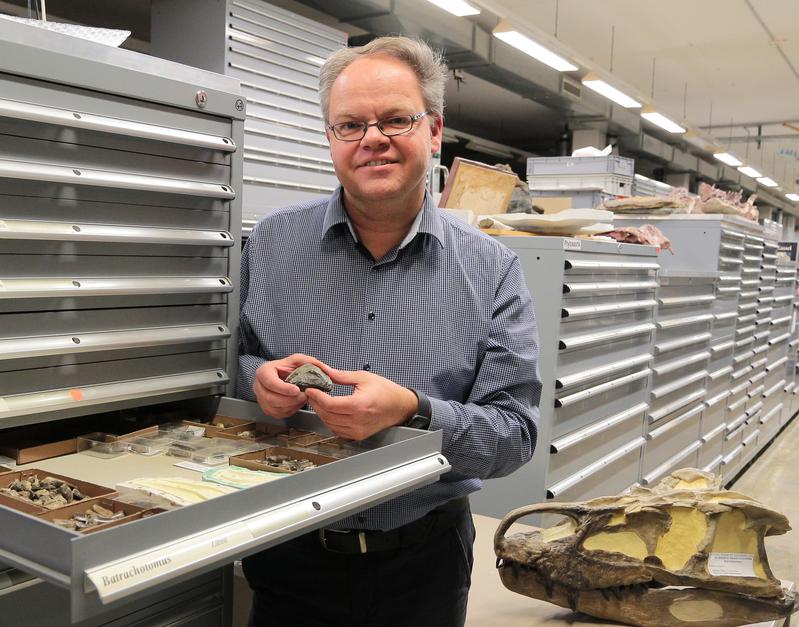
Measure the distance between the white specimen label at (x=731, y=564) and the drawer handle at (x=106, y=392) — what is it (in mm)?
1046

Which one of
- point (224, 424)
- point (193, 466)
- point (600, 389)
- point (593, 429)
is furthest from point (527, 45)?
point (193, 466)

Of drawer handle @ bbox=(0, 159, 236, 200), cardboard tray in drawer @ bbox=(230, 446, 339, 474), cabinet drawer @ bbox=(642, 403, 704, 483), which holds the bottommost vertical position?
cabinet drawer @ bbox=(642, 403, 704, 483)

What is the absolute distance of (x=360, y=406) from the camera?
113 cm

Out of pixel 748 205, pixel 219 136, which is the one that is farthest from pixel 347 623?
pixel 748 205

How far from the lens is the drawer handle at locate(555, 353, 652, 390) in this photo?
8.86 feet

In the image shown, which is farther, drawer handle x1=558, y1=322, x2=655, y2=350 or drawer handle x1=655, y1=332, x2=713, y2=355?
drawer handle x1=655, y1=332, x2=713, y2=355

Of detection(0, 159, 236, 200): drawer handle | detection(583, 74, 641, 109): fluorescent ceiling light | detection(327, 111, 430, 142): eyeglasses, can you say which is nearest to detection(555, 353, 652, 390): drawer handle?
detection(327, 111, 430, 142): eyeglasses

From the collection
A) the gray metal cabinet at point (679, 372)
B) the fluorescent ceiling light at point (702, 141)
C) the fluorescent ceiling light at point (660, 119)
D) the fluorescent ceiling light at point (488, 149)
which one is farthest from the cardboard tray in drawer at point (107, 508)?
the fluorescent ceiling light at point (488, 149)

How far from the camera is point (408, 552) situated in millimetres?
1440

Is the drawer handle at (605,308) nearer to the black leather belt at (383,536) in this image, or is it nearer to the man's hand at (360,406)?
the black leather belt at (383,536)

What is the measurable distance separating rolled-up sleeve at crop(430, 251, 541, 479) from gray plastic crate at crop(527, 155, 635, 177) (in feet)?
13.1

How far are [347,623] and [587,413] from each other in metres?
1.76

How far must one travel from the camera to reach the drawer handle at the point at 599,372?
2.70m

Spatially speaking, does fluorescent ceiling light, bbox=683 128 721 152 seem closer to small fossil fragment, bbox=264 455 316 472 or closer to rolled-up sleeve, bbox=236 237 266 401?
rolled-up sleeve, bbox=236 237 266 401
